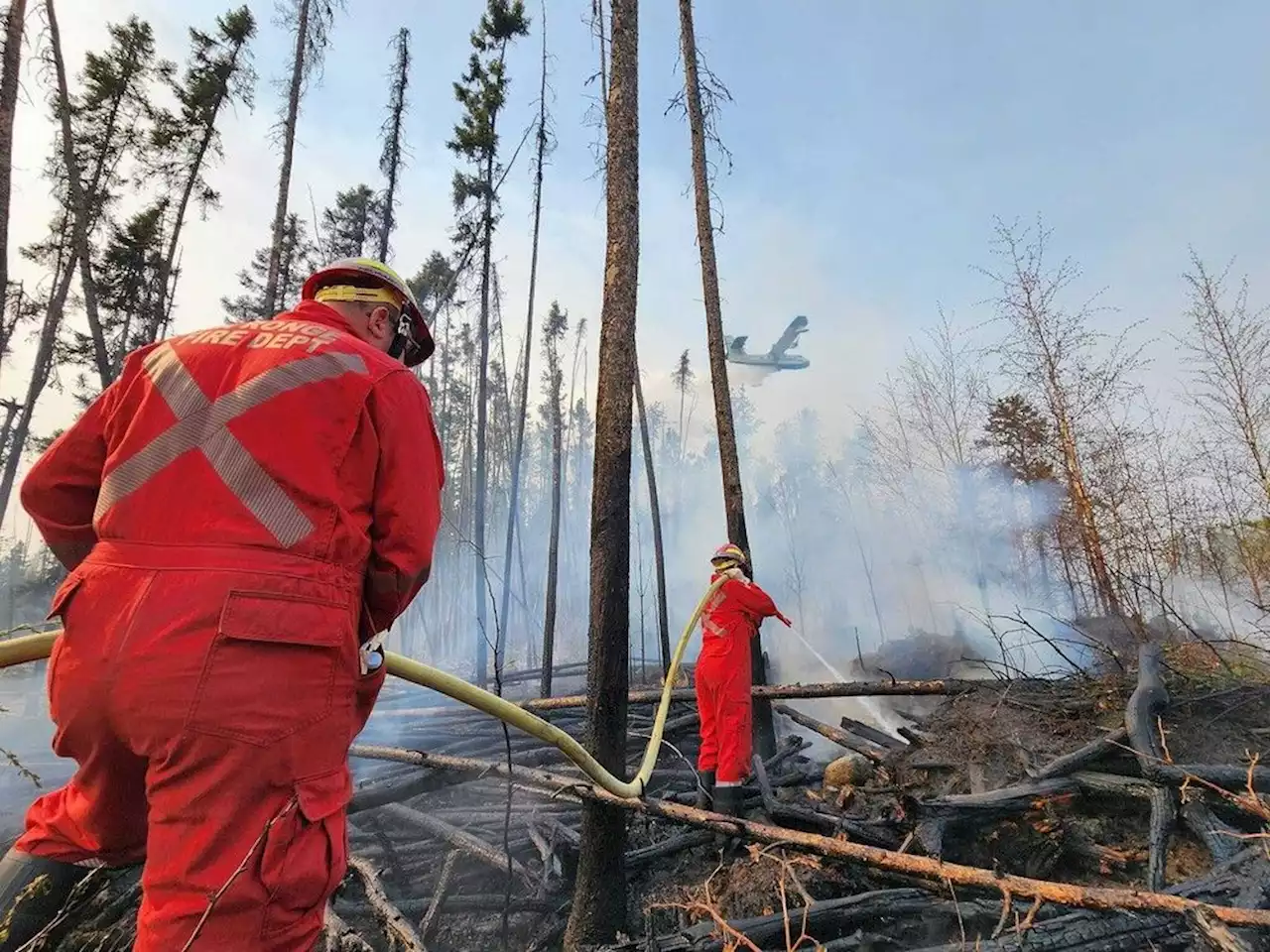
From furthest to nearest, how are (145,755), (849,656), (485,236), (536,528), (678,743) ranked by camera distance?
1. (536,528)
2. (849,656)
3. (485,236)
4. (678,743)
5. (145,755)

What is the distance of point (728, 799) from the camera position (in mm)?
5355

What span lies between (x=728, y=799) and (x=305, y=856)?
180 inches

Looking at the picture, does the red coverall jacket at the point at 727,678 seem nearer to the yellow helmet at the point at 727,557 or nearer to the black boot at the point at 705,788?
the black boot at the point at 705,788

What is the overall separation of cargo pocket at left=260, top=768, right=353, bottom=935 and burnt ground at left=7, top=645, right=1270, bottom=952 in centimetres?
148

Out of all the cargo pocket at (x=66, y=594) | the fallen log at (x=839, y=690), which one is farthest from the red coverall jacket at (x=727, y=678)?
the cargo pocket at (x=66, y=594)

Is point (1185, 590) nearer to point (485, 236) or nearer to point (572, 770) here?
point (572, 770)

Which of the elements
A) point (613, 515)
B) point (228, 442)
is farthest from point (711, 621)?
point (228, 442)

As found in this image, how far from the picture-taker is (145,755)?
4.86 ft

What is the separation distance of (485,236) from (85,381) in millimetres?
13755

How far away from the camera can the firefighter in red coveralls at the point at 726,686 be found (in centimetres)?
551

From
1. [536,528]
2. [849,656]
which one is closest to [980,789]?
[849,656]

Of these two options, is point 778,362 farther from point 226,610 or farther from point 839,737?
point 226,610

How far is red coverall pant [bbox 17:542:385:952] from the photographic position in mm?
1422

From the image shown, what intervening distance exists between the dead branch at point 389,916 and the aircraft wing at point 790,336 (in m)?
24.6
